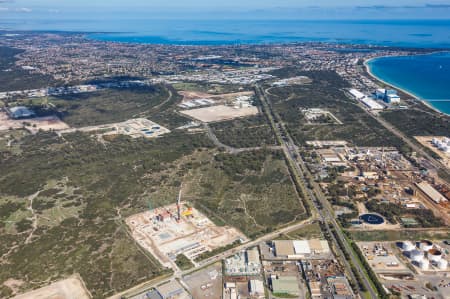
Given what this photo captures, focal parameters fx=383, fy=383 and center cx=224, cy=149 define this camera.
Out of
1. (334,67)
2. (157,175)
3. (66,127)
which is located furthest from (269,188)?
(334,67)

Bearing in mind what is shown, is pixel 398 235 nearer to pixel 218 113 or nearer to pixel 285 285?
pixel 285 285

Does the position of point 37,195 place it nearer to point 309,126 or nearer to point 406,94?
point 309,126

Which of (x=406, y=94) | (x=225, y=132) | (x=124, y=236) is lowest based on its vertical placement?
(x=124, y=236)

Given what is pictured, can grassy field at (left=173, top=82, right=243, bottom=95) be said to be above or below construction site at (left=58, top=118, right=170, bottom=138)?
above

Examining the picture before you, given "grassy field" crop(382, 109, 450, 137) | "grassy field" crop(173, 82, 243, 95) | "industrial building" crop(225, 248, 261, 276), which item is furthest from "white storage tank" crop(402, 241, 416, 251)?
"grassy field" crop(173, 82, 243, 95)

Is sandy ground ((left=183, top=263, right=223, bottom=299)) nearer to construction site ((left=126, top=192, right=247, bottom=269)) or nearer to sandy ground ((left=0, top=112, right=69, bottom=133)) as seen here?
construction site ((left=126, top=192, right=247, bottom=269))

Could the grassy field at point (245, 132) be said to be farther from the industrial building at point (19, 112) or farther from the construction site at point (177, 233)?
the industrial building at point (19, 112)
